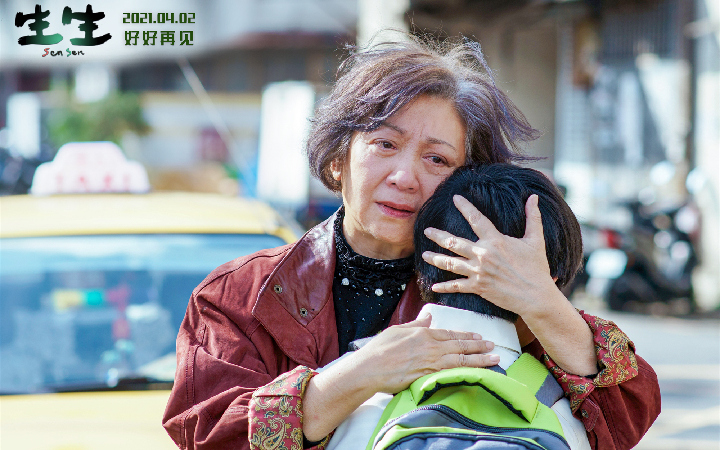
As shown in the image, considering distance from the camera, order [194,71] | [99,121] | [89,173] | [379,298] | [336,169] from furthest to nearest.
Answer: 1. [99,121]
2. [194,71]
3. [89,173]
4. [336,169]
5. [379,298]

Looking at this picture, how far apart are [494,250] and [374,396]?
1.12 ft

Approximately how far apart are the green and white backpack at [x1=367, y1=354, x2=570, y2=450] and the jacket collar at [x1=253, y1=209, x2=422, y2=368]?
1.12 ft

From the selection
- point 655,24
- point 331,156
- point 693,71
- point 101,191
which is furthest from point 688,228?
point 331,156

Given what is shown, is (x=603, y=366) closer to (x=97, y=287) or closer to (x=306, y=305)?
(x=306, y=305)

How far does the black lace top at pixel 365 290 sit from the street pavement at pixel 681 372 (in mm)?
3280

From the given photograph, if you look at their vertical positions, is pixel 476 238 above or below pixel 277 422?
above

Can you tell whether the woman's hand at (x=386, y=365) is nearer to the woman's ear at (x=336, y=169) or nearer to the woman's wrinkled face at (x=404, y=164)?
the woman's wrinkled face at (x=404, y=164)

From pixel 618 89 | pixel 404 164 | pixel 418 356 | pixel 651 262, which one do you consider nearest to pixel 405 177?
pixel 404 164

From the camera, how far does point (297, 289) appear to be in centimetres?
176

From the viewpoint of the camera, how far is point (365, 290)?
1853 mm

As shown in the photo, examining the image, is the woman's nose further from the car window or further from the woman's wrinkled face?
the car window

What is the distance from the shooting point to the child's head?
5.12 ft

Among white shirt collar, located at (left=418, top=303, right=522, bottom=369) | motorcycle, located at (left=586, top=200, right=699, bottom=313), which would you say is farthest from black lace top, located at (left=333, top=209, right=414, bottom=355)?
motorcycle, located at (left=586, top=200, right=699, bottom=313)

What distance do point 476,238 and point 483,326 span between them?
162mm
